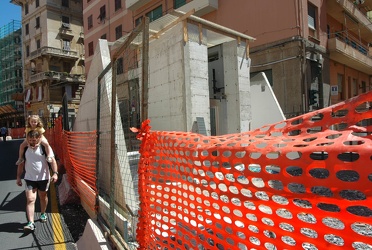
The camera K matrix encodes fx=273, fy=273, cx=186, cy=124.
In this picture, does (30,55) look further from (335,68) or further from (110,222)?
(110,222)

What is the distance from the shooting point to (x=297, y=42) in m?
13.6

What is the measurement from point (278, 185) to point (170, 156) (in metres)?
1.00

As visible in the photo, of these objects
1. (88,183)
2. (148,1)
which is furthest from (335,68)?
(88,183)

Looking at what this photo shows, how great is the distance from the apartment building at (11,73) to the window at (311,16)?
46.0m

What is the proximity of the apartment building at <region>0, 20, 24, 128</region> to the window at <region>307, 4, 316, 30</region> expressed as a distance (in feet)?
151

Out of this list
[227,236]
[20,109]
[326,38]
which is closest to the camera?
[227,236]

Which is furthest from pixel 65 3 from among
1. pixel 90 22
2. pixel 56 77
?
pixel 90 22

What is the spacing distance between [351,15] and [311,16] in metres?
5.94

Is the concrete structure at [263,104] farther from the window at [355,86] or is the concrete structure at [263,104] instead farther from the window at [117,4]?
the window at [117,4]

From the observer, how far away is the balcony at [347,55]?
16469 millimetres

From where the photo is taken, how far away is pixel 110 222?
3488 millimetres

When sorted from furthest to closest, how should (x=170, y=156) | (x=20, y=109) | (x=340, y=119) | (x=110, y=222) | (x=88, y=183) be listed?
(x=20, y=109)
(x=88, y=183)
(x=110, y=222)
(x=170, y=156)
(x=340, y=119)

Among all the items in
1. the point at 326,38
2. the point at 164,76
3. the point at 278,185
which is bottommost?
the point at 278,185

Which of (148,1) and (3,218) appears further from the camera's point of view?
(148,1)
